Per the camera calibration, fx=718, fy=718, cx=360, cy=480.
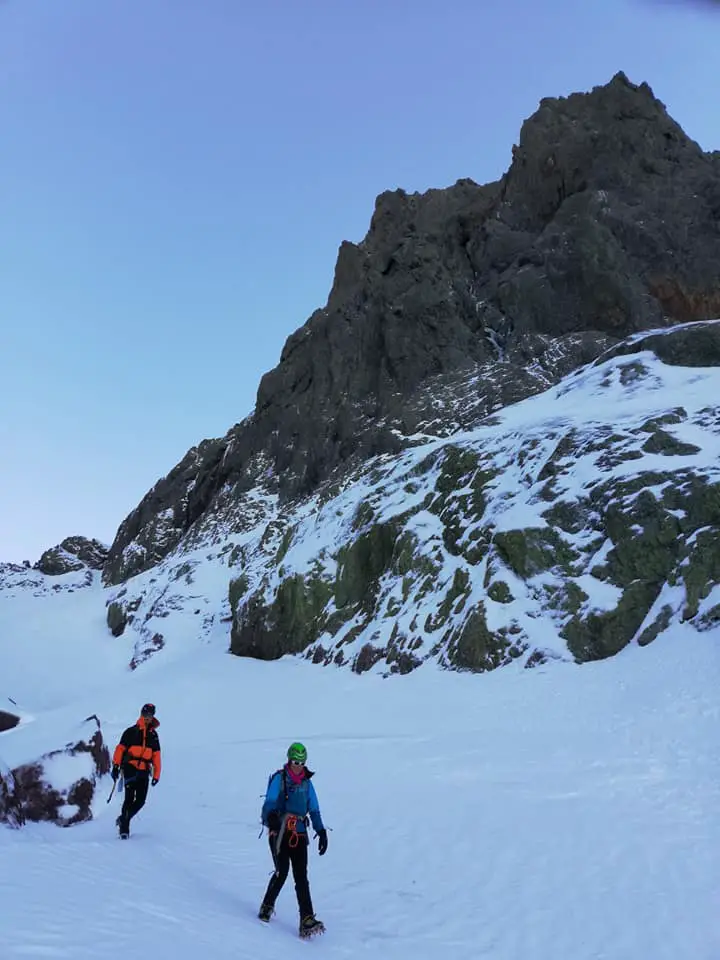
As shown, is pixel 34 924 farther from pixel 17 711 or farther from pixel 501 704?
pixel 17 711

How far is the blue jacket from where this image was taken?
6.73 meters

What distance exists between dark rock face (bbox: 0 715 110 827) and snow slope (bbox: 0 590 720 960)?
302 mm

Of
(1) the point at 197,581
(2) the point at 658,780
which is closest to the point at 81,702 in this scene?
(1) the point at 197,581

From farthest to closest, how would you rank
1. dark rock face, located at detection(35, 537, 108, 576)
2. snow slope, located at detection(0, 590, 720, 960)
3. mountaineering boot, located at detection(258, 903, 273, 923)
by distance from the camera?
dark rock face, located at detection(35, 537, 108, 576), mountaineering boot, located at detection(258, 903, 273, 923), snow slope, located at detection(0, 590, 720, 960)

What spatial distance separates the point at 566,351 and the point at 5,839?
41.0 metres

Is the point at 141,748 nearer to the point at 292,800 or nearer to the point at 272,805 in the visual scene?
the point at 272,805

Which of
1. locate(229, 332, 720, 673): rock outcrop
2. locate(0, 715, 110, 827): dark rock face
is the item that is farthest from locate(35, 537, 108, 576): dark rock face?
locate(0, 715, 110, 827): dark rock face

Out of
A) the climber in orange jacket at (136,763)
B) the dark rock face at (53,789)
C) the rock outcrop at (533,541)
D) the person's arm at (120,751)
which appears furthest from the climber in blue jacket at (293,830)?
the rock outcrop at (533,541)

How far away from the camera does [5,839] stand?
26.5 feet

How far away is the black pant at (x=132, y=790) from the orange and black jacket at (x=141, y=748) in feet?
0.26

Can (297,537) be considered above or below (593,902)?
above

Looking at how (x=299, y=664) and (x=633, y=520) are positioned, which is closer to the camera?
(x=633, y=520)

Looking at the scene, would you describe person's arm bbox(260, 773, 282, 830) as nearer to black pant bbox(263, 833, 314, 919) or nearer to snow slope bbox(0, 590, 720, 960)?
black pant bbox(263, 833, 314, 919)

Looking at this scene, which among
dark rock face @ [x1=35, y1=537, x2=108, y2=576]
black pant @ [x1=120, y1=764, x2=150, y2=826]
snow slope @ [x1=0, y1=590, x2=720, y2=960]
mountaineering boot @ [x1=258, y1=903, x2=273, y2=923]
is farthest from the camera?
dark rock face @ [x1=35, y1=537, x2=108, y2=576]
